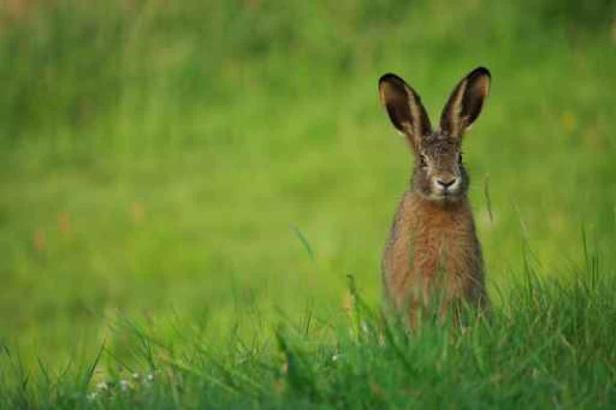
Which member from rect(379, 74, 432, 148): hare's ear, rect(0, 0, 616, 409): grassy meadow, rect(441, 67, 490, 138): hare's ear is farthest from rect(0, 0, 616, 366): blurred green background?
rect(441, 67, 490, 138): hare's ear

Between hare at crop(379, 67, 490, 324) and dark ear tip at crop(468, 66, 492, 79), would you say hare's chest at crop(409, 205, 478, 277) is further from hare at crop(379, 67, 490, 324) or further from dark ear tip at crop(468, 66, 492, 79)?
dark ear tip at crop(468, 66, 492, 79)

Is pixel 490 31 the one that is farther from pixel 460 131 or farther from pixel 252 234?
pixel 460 131

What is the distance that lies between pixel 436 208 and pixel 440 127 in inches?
13.8

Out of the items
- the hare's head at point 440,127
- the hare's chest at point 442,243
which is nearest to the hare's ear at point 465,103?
the hare's head at point 440,127

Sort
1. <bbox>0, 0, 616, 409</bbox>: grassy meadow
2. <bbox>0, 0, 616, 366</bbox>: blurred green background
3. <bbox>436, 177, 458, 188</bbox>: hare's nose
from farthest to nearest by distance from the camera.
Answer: <bbox>0, 0, 616, 366</bbox>: blurred green background
<bbox>0, 0, 616, 409</bbox>: grassy meadow
<bbox>436, 177, 458, 188</bbox>: hare's nose

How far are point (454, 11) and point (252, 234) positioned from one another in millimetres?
3859

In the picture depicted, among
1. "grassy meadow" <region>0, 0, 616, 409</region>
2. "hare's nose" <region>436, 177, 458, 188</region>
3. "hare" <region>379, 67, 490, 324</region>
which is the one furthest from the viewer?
"grassy meadow" <region>0, 0, 616, 409</region>

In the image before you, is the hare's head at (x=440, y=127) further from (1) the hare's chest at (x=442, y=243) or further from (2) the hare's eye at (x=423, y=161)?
(1) the hare's chest at (x=442, y=243)

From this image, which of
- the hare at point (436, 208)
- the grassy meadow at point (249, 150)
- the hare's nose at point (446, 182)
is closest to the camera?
the hare at point (436, 208)

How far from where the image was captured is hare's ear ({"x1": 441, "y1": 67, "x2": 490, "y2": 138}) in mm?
7043

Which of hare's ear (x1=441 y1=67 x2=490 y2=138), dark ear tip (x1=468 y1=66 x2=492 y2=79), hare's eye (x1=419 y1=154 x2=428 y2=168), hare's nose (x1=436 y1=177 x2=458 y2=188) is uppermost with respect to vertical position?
dark ear tip (x1=468 y1=66 x2=492 y2=79)

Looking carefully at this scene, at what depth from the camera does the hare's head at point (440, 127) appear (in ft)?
23.0

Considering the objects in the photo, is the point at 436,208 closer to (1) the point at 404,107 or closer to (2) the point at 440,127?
(2) the point at 440,127

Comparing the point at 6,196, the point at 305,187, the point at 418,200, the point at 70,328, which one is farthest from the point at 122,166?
the point at 418,200
